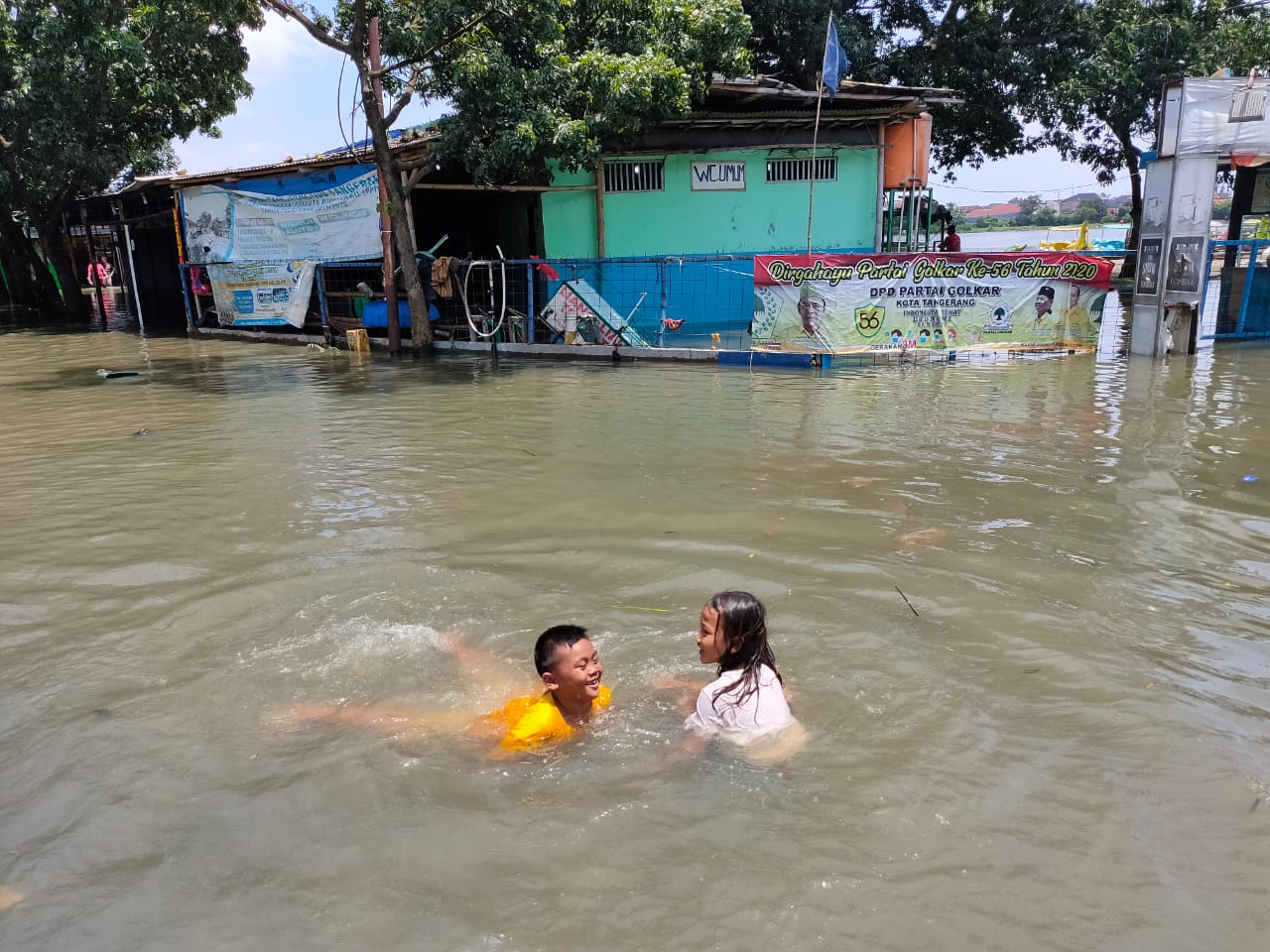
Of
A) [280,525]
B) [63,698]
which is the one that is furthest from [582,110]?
[63,698]

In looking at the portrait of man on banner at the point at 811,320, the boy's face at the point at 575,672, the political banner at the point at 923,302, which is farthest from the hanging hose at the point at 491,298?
the boy's face at the point at 575,672

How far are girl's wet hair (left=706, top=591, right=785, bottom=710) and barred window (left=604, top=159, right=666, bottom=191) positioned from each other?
15.7m

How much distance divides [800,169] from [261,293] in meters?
11.8

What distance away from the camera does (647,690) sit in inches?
166

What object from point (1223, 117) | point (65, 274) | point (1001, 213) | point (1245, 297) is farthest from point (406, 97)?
point (1001, 213)

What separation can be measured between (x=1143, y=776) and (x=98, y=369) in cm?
1621

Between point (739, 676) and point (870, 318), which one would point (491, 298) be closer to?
point (870, 318)

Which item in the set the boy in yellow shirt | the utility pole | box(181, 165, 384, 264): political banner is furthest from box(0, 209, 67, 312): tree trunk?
the boy in yellow shirt

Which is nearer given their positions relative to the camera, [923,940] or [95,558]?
[923,940]

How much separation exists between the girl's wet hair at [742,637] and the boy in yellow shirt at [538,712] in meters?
0.53

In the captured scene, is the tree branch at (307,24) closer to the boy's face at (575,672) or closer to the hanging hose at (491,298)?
the hanging hose at (491,298)

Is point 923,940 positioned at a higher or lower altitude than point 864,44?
lower

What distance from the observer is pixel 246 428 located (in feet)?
32.7

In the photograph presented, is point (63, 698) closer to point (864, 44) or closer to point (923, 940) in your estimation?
point (923, 940)
